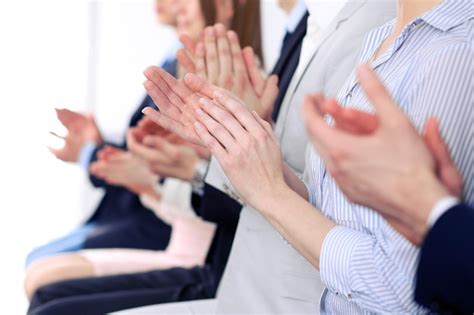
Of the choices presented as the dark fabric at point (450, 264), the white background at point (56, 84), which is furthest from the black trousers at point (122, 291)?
the white background at point (56, 84)

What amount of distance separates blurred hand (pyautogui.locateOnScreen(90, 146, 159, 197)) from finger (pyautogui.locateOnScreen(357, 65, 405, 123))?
142 centimetres

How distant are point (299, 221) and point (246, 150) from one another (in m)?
0.10

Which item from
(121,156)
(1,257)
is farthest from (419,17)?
(1,257)

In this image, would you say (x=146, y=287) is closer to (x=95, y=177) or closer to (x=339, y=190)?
(x=95, y=177)

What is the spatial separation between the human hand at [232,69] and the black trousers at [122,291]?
20.7 inches

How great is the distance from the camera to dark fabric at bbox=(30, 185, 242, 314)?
1.63 metres

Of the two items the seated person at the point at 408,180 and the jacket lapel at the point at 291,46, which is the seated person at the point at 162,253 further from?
the seated person at the point at 408,180

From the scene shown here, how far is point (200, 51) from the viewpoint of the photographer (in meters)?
1.33

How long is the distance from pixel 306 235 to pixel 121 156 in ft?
4.18

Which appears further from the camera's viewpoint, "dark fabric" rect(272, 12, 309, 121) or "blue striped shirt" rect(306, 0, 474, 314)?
"dark fabric" rect(272, 12, 309, 121)

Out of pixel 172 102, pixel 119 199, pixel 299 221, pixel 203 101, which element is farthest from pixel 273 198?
pixel 119 199

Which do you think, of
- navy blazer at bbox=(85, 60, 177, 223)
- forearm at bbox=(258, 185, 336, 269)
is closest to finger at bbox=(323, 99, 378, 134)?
forearm at bbox=(258, 185, 336, 269)

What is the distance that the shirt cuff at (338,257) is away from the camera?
0.82 meters

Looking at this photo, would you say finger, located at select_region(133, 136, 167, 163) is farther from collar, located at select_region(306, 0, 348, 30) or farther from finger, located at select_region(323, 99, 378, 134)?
finger, located at select_region(323, 99, 378, 134)
